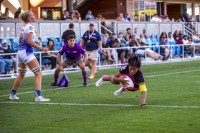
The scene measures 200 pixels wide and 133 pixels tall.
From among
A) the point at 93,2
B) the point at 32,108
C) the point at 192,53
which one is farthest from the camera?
the point at 93,2

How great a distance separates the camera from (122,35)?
32969 mm

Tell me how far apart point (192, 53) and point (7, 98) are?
2103cm

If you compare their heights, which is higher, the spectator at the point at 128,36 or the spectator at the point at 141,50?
the spectator at the point at 128,36

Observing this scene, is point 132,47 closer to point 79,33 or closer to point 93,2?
point 79,33

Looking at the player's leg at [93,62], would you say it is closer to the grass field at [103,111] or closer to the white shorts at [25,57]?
the grass field at [103,111]

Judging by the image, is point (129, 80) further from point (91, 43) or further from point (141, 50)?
point (141, 50)

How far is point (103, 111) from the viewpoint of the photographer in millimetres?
11828

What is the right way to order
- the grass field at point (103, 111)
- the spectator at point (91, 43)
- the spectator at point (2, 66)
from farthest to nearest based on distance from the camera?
Result: the spectator at point (2, 66)
the spectator at point (91, 43)
the grass field at point (103, 111)

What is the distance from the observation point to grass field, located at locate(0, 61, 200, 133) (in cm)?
973

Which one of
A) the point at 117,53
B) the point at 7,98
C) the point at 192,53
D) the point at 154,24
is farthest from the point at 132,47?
the point at 7,98

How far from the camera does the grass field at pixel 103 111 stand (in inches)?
383

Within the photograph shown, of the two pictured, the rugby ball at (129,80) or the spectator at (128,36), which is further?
the spectator at (128,36)

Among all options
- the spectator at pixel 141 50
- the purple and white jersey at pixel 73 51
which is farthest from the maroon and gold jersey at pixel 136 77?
the spectator at pixel 141 50

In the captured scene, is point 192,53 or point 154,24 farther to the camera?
point 154,24
